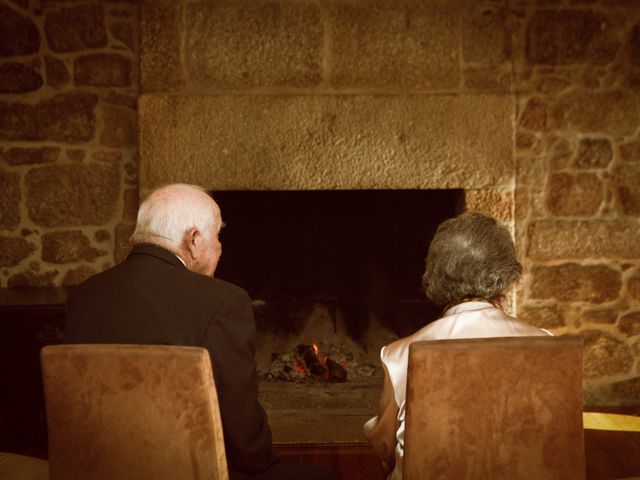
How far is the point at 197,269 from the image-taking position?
1873mm

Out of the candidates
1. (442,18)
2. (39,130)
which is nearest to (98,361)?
(39,130)

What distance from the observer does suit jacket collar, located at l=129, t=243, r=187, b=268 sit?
169 cm

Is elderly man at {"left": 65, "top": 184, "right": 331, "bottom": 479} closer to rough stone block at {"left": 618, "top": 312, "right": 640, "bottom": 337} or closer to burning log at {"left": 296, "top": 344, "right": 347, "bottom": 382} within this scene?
burning log at {"left": 296, "top": 344, "right": 347, "bottom": 382}

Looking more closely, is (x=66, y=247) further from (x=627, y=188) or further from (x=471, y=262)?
(x=627, y=188)

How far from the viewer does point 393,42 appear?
324 centimetres

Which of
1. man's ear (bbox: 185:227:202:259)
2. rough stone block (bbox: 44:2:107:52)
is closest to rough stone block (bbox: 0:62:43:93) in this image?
rough stone block (bbox: 44:2:107:52)

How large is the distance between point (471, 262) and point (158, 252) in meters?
0.80

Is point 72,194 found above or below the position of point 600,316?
above

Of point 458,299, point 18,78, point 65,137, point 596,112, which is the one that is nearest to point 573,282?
point 596,112

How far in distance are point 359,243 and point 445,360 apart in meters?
2.46

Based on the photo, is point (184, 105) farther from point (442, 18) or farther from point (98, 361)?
point (98, 361)

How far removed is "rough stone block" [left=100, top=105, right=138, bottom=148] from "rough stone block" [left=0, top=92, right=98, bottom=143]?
7cm

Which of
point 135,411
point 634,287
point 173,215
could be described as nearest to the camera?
point 135,411

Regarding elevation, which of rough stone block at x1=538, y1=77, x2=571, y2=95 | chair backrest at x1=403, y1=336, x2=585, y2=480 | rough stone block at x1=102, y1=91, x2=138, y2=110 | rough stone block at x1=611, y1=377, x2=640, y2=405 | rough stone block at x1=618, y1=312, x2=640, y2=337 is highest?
rough stone block at x1=538, y1=77, x2=571, y2=95
